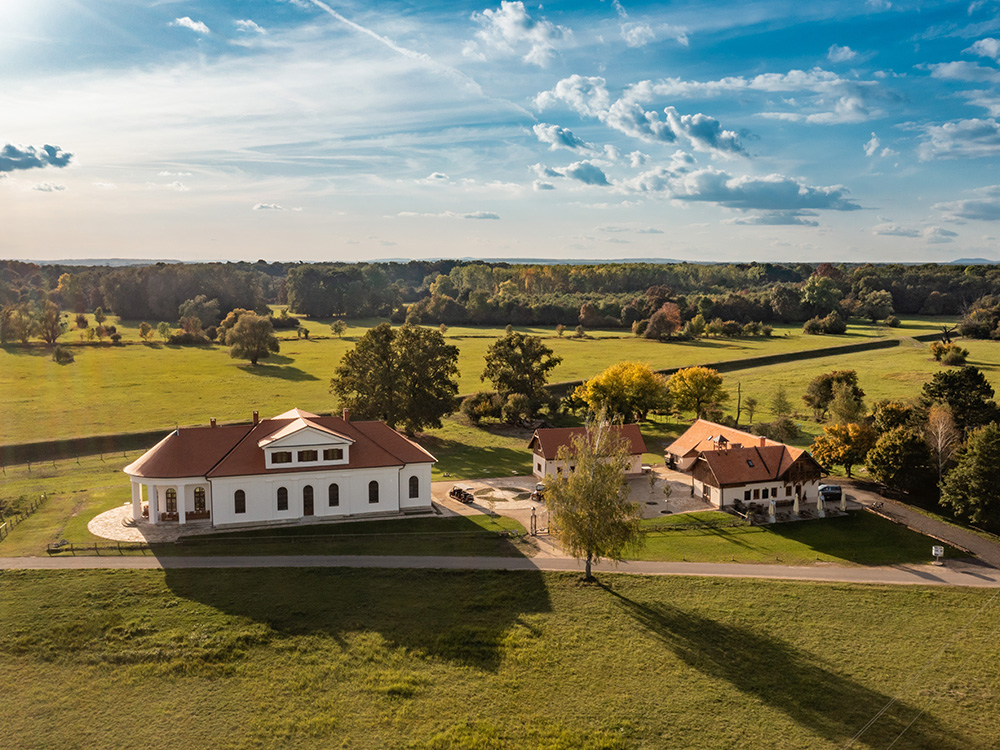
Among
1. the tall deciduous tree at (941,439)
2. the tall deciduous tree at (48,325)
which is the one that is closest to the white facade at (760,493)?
the tall deciduous tree at (941,439)

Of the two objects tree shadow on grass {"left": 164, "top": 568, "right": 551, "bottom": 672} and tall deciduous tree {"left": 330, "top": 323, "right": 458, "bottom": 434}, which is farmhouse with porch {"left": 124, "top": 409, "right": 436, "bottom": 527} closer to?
tree shadow on grass {"left": 164, "top": 568, "right": 551, "bottom": 672}

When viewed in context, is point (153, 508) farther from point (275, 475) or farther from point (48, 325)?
point (48, 325)

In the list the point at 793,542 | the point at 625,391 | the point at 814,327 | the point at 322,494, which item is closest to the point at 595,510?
the point at 793,542

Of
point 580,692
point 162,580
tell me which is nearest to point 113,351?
point 162,580

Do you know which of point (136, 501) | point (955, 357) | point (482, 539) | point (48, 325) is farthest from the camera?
point (48, 325)

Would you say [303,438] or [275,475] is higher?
[303,438]

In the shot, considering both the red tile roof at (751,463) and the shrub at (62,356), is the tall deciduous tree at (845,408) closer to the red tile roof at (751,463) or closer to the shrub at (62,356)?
the red tile roof at (751,463)

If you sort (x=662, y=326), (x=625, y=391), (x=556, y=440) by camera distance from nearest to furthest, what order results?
1. (x=556, y=440)
2. (x=625, y=391)
3. (x=662, y=326)

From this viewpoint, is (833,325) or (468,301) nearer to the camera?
(833,325)

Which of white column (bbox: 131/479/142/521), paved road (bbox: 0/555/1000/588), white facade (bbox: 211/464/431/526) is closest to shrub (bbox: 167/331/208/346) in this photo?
white column (bbox: 131/479/142/521)
